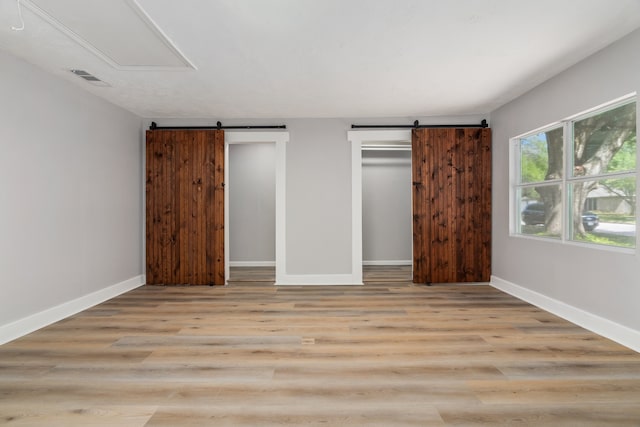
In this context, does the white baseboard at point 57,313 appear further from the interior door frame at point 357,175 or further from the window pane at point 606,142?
the window pane at point 606,142

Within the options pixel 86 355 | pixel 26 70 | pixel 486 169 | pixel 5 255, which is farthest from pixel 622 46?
pixel 5 255

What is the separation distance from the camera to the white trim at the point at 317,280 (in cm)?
512

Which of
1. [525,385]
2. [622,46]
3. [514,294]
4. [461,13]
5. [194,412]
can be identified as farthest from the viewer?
[514,294]

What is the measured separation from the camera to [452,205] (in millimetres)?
5031

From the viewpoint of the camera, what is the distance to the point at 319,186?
5.17 m

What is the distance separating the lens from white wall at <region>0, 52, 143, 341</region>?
2967mm

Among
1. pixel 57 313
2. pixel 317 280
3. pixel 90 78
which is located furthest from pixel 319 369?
pixel 90 78

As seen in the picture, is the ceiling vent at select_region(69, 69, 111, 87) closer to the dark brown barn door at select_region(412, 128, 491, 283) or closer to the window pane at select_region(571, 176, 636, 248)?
the dark brown barn door at select_region(412, 128, 491, 283)

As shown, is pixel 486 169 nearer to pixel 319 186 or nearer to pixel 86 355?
pixel 319 186

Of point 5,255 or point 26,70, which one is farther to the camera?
point 26,70

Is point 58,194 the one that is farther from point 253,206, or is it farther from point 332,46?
point 253,206

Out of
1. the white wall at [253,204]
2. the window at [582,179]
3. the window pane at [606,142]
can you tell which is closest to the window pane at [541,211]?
the window at [582,179]

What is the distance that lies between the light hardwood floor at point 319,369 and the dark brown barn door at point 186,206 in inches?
50.6

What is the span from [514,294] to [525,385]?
2530 millimetres
